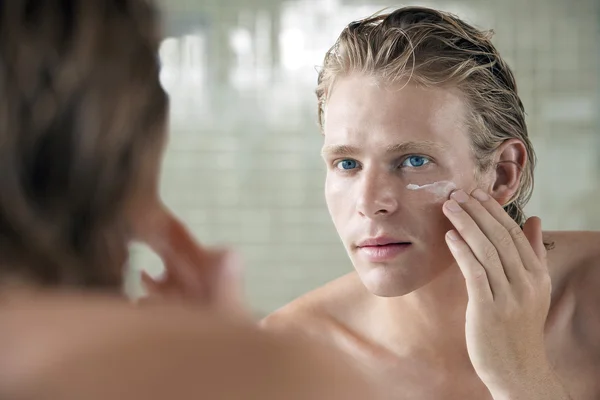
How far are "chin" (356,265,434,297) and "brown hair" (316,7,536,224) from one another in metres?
0.18

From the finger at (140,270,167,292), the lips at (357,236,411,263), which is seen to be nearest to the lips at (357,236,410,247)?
the lips at (357,236,411,263)

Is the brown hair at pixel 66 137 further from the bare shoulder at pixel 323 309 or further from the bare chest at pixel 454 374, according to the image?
the bare shoulder at pixel 323 309

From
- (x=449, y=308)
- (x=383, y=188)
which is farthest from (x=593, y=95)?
(x=383, y=188)

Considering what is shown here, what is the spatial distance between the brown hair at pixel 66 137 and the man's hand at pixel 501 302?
0.65 meters

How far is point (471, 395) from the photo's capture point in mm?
1085

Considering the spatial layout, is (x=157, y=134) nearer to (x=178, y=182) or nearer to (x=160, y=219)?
(x=160, y=219)

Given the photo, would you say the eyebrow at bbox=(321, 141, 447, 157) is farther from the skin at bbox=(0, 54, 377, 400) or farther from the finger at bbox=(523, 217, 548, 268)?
the skin at bbox=(0, 54, 377, 400)

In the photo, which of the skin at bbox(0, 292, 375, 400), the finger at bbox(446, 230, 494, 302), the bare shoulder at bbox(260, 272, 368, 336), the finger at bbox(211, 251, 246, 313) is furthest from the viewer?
the bare shoulder at bbox(260, 272, 368, 336)

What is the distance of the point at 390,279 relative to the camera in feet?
3.18

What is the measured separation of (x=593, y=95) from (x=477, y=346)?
66.7 inches

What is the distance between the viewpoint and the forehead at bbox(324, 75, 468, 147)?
96 centimetres

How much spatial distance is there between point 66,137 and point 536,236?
80cm

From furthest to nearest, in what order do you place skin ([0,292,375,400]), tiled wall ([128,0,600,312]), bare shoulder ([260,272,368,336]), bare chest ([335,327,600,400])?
tiled wall ([128,0,600,312])
bare shoulder ([260,272,368,336])
bare chest ([335,327,600,400])
skin ([0,292,375,400])

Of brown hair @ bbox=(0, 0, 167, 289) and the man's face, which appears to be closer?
brown hair @ bbox=(0, 0, 167, 289)
